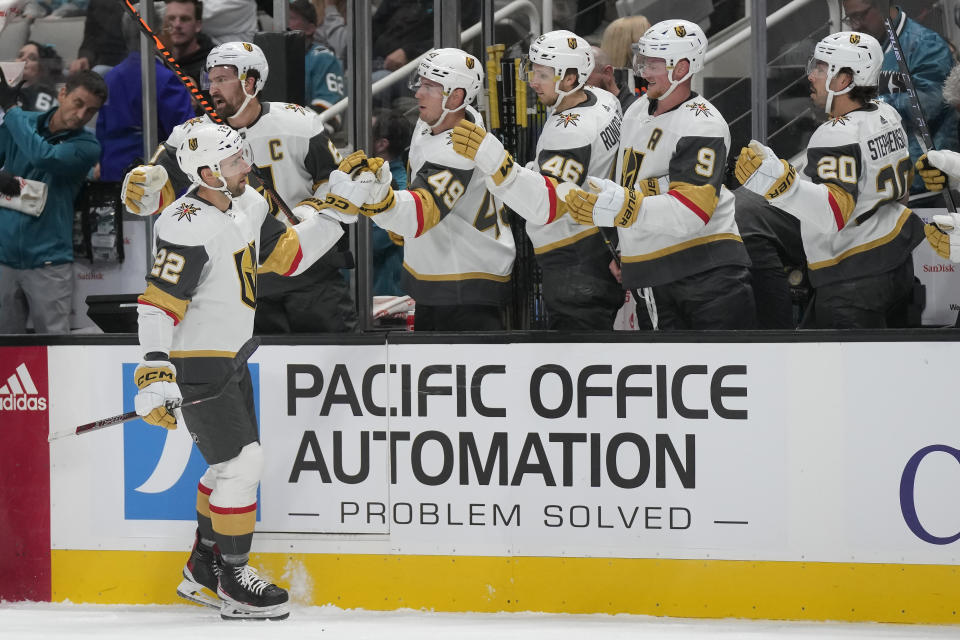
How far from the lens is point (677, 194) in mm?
4137

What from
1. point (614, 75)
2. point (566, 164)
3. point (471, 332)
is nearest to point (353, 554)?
point (471, 332)

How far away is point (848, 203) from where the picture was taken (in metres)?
4.25

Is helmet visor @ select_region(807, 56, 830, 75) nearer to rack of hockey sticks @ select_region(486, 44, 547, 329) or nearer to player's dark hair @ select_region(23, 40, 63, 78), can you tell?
rack of hockey sticks @ select_region(486, 44, 547, 329)

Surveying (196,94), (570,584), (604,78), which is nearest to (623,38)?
(604,78)

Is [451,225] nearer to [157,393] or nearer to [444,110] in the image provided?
[444,110]

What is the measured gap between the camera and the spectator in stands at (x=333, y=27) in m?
5.44

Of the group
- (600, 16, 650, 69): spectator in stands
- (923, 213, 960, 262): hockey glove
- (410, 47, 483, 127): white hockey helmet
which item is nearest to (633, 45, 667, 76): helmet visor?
(410, 47, 483, 127): white hockey helmet

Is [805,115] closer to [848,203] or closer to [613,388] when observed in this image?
[848,203]

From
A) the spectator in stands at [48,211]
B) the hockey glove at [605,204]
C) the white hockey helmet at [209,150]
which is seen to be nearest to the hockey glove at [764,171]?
the hockey glove at [605,204]

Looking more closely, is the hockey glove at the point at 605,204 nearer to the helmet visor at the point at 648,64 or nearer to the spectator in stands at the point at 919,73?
the helmet visor at the point at 648,64

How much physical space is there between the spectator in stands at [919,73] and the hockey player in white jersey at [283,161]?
2.02 meters

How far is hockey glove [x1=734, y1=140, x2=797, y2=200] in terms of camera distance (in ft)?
13.4

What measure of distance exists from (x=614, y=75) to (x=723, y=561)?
2.02 metres

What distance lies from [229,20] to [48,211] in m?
1.16
